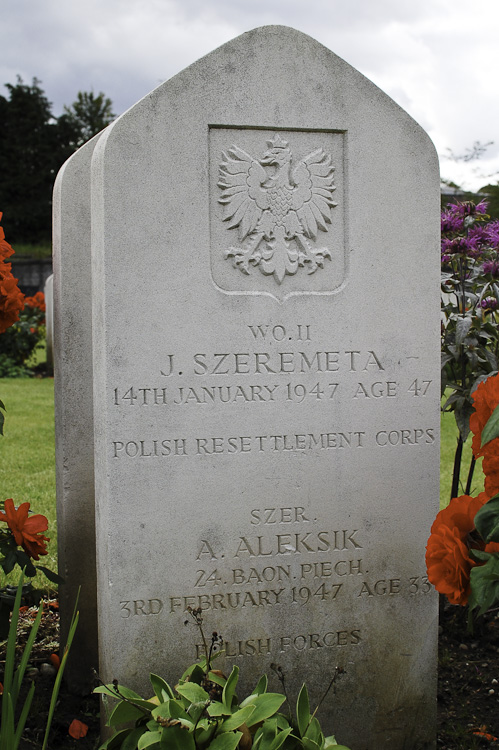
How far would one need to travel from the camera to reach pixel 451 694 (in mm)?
3266

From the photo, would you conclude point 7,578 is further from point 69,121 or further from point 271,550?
point 69,121

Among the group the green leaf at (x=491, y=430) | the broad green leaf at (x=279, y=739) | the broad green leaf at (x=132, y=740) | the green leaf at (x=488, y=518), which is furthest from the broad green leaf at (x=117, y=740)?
the green leaf at (x=491, y=430)

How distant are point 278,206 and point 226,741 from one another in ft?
5.76

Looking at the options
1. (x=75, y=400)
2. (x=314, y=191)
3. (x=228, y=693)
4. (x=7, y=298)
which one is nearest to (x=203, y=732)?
(x=228, y=693)

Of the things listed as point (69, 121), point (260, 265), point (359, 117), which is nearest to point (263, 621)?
point (260, 265)

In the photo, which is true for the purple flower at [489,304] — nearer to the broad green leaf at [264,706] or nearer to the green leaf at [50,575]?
the broad green leaf at [264,706]

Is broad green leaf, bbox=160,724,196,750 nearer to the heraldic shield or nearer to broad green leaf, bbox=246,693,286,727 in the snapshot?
broad green leaf, bbox=246,693,286,727

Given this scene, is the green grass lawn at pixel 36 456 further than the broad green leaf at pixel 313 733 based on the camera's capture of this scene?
Yes

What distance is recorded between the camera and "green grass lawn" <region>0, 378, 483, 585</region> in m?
5.53

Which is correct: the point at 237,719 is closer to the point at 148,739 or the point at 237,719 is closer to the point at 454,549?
the point at 148,739

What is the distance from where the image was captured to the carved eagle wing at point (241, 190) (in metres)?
2.67

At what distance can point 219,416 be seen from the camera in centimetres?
269

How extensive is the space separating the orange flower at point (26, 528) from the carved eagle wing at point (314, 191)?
1462 millimetres

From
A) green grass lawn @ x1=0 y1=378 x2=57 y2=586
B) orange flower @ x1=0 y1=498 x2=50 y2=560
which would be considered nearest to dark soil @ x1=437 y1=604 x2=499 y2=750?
orange flower @ x1=0 y1=498 x2=50 y2=560
